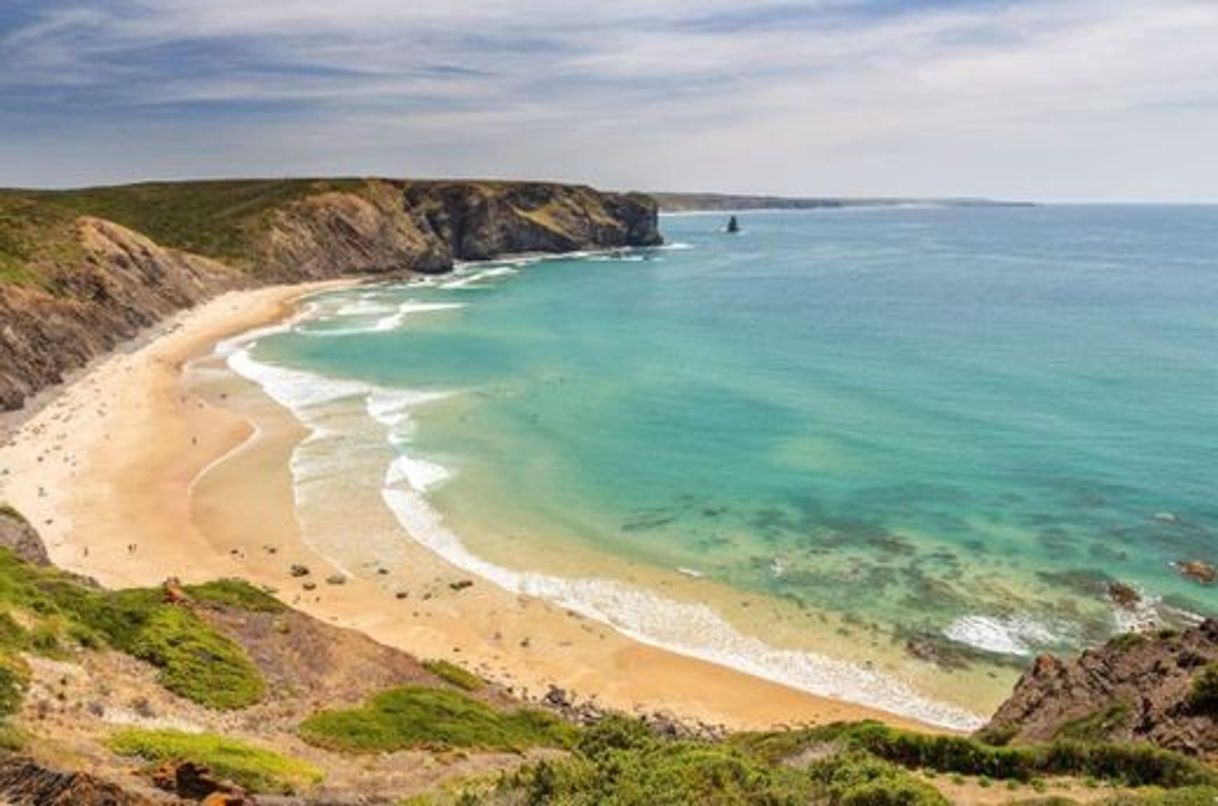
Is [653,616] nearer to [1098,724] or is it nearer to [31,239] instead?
[1098,724]

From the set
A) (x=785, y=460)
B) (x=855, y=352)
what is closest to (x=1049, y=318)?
(x=855, y=352)

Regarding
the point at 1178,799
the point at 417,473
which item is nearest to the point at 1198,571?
the point at 1178,799

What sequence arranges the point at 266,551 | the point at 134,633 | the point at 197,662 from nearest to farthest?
the point at 197,662, the point at 134,633, the point at 266,551

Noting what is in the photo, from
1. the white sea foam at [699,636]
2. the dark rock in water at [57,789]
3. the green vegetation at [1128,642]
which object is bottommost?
the white sea foam at [699,636]

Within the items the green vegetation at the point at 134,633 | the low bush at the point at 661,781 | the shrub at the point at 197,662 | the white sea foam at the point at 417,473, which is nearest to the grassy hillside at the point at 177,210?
the white sea foam at the point at 417,473

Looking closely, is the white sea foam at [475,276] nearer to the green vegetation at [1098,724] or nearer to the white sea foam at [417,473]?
the white sea foam at [417,473]
